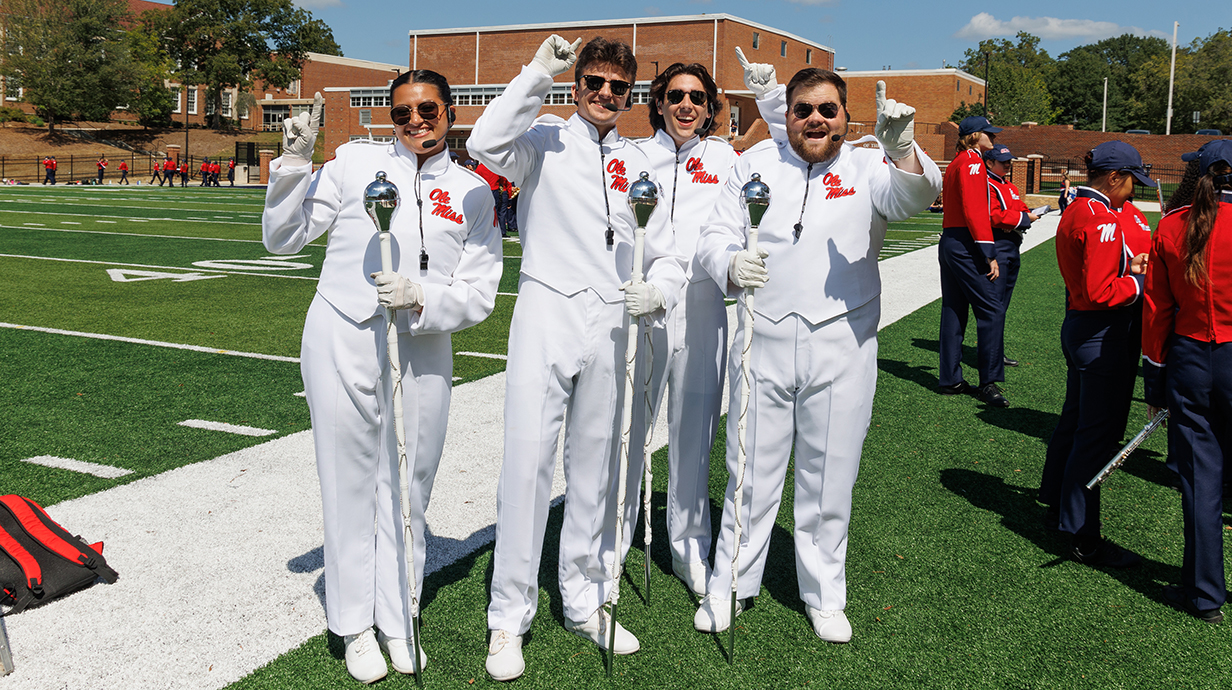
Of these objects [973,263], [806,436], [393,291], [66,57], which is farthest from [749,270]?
[66,57]

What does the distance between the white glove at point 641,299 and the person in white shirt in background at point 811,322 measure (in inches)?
13.6

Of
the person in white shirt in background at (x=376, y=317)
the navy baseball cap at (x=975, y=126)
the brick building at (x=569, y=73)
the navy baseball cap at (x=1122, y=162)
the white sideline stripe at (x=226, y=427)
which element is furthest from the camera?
the brick building at (x=569, y=73)

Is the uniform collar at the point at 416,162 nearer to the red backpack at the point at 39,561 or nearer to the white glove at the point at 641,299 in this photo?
the white glove at the point at 641,299

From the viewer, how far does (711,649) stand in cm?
372

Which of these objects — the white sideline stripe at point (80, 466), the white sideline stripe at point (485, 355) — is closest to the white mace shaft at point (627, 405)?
the white sideline stripe at point (80, 466)

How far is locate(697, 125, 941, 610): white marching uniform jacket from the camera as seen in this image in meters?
3.71

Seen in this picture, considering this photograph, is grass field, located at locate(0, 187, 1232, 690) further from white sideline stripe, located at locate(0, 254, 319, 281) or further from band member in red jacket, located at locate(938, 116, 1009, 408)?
white sideline stripe, located at locate(0, 254, 319, 281)

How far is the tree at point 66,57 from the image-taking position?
60.4 meters

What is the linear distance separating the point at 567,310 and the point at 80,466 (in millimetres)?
3673

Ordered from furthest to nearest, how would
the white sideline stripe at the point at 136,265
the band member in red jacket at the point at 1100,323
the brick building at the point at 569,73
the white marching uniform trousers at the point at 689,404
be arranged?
the brick building at the point at 569,73 → the white sideline stripe at the point at 136,265 → the band member in red jacket at the point at 1100,323 → the white marching uniform trousers at the point at 689,404

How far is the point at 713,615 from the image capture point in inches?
153

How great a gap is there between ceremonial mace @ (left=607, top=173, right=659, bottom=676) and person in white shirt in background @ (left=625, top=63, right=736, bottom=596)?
33 centimetres

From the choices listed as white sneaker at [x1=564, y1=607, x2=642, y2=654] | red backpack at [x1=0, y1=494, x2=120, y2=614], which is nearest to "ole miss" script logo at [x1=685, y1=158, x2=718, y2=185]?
white sneaker at [x1=564, y1=607, x2=642, y2=654]

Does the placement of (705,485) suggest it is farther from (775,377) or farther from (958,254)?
(958,254)
